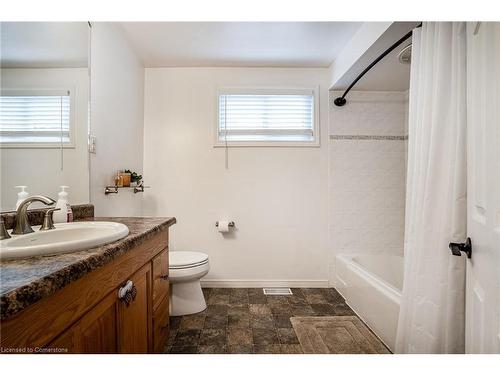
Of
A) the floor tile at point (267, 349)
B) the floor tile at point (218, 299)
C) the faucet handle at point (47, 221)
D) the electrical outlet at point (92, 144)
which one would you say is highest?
the electrical outlet at point (92, 144)

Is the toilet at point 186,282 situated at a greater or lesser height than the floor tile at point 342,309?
greater

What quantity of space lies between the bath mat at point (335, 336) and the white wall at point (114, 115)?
1.70 meters

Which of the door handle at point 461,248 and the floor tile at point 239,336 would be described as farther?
the floor tile at point 239,336

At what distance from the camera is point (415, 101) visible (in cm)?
125

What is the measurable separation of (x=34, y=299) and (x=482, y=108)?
1.47m

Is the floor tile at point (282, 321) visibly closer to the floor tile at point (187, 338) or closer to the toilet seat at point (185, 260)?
the floor tile at point (187, 338)

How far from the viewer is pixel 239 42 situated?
212 cm

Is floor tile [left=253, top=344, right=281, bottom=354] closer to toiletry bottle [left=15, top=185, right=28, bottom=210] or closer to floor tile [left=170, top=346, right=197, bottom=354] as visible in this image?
floor tile [left=170, top=346, right=197, bottom=354]

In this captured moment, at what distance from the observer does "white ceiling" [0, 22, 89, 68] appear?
3.45 feet

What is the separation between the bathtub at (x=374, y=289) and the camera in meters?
1.56

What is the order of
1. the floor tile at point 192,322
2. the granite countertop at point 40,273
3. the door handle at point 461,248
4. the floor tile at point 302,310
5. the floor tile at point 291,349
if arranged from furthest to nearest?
the floor tile at point 302,310 < the floor tile at point 192,322 < the floor tile at point 291,349 < the door handle at point 461,248 < the granite countertop at point 40,273

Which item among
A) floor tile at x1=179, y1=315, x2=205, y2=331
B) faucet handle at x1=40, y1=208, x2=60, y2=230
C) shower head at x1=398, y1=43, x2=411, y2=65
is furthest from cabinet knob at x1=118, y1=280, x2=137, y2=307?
shower head at x1=398, y1=43, x2=411, y2=65

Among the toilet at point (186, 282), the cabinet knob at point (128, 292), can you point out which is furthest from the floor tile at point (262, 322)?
the cabinet knob at point (128, 292)

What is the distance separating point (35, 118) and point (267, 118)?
1.90 metres
